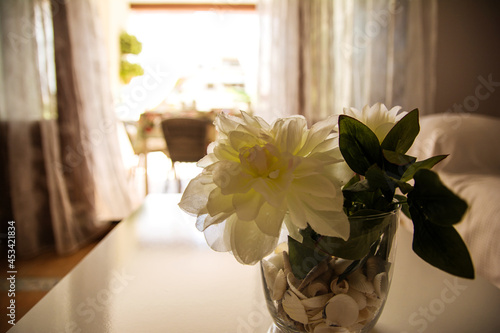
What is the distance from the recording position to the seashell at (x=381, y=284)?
Answer: 440mm

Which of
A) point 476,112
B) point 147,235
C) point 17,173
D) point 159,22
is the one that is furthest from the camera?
point 159,22

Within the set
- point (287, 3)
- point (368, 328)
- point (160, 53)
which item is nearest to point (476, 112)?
point (287, 3)

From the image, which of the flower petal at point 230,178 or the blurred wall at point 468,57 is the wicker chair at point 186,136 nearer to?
the blurred wall at point 468,57

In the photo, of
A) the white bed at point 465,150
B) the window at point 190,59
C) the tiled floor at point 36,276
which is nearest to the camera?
the white bed at point 465,150

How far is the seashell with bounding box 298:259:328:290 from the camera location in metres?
0.42

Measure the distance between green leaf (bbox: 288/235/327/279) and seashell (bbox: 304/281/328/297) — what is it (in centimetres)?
2

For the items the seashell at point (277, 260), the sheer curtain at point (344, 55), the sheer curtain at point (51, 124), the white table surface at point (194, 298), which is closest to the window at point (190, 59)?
the sheer curtain at point (344, 55)

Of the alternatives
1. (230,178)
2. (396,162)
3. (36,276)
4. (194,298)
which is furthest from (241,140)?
(36,276)

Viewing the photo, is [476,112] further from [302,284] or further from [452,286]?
[302,284]

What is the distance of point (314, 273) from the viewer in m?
0.43

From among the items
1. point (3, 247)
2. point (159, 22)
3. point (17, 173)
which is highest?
point (159, 22)

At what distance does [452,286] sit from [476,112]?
2.65 m

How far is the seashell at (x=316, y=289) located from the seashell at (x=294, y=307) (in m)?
0.02

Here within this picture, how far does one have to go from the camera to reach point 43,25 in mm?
2439
